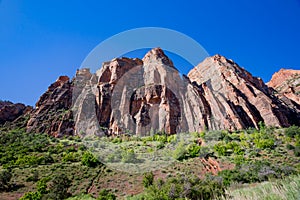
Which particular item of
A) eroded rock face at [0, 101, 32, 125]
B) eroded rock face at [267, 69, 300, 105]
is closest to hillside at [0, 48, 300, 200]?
eroded rock face at [0, 101, 32, 125]

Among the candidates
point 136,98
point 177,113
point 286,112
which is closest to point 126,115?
point 136,98

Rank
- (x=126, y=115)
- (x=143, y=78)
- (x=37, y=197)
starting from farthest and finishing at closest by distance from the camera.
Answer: (x=143, y=78)
(x=126, y=115)
(x=37, y=197)

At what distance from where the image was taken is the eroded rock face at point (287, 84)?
80.7 m

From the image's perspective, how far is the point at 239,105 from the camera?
65.7 meters

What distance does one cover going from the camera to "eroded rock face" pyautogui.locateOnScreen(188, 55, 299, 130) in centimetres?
5809

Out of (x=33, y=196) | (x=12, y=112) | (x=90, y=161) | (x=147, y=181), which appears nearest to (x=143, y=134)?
(x=90, y=161)

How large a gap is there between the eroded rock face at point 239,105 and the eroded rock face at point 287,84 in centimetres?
1481

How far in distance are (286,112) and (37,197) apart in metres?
69.7

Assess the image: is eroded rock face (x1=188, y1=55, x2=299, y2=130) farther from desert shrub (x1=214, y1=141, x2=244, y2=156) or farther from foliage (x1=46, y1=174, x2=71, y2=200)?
foliage (x1=46, y1=174, x2=71, y2=200)

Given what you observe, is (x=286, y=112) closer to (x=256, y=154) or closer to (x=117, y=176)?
(x=256, y=154)

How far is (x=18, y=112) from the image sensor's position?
2667 inches

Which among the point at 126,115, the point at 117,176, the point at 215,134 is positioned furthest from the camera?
the point at 126,115

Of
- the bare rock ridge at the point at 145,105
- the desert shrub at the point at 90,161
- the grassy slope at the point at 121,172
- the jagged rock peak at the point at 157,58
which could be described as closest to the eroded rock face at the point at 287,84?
the bare rock ridge at the point at 145,105

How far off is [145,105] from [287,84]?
2893 inches
